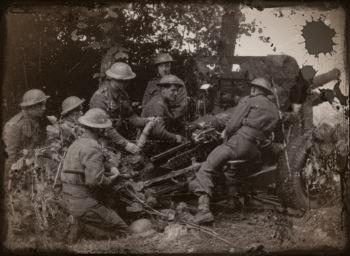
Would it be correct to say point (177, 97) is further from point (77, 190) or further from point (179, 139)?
point (77, 190)

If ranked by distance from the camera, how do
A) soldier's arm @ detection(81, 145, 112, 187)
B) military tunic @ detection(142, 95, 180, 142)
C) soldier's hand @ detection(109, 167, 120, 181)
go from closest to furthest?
soldier's arm @ detection(81, 145, 112, 187), soldier's hand @ detection(109, 167, 120, 181), military tunic @ detection(142, 95, 180, 142)

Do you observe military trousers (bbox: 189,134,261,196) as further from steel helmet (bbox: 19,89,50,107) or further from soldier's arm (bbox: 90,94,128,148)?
steel helmet (bbox: 19,89,50,107)

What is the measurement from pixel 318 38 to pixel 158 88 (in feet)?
5.56

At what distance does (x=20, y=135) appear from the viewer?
4.50m

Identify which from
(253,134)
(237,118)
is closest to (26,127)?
(237,118)

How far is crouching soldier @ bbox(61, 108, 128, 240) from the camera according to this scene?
429cm

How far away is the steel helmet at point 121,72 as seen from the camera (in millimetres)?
4480

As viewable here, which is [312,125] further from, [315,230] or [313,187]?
[315,230]

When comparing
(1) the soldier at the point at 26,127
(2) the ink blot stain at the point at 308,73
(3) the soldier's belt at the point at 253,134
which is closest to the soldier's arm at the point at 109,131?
(1) the soldier at the point at 26,127

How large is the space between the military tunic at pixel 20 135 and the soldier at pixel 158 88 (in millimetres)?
1100

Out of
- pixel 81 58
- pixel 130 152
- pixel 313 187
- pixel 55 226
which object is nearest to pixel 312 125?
pixel 313 187

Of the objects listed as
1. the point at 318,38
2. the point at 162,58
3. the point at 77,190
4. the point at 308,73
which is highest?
the point at 318,38

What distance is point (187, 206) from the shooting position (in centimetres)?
440

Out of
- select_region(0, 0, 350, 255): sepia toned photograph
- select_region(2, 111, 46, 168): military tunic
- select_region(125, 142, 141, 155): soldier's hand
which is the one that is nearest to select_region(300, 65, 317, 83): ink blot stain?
select_region(0, 0, 350, 255): sepia toned photograph
